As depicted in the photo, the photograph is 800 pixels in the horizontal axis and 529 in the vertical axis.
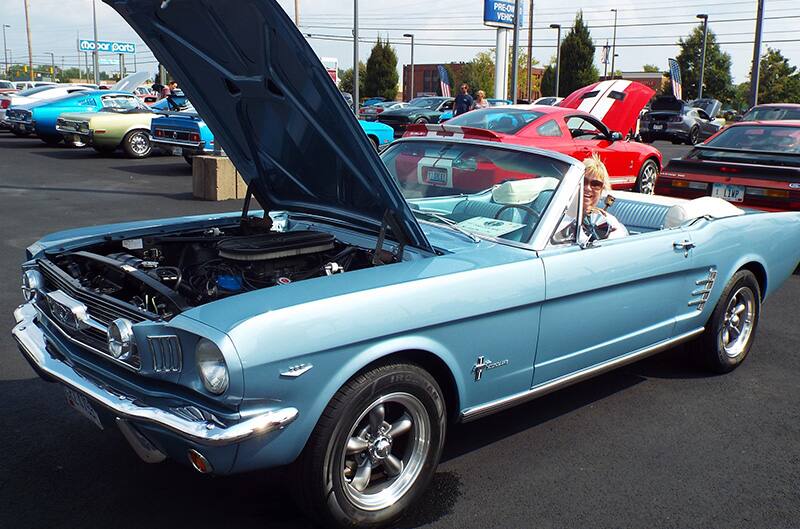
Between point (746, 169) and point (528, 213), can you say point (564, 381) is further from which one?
point (746, 169)

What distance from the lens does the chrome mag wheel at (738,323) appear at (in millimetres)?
4918

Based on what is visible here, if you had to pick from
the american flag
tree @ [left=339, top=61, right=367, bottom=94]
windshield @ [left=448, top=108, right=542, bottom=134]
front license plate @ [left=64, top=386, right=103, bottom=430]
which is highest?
tree @ [left=339, top=61, right=367, bottom=94]

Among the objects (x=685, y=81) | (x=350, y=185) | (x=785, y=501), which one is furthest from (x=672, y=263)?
(x=685, y=81)

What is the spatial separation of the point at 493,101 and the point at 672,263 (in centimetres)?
1651

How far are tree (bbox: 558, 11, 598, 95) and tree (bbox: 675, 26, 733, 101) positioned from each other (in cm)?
795

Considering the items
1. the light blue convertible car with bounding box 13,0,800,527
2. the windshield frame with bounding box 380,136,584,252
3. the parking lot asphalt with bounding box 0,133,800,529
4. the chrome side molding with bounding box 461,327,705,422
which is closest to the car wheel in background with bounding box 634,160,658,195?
the parking lot asphalt with bounding box 0,133,800,529

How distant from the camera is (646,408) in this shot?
438 centimetres

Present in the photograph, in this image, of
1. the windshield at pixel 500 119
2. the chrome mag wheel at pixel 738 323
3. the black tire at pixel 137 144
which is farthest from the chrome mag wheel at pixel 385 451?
the black tire at pixel 137 144

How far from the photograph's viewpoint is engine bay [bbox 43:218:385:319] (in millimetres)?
3322

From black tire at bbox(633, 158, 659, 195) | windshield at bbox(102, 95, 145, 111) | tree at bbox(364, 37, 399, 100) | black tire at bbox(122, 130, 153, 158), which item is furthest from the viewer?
tree at bbox(364, 37, 399, 100)

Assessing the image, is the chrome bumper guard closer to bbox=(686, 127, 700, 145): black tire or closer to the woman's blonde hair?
the woman's blonde hair

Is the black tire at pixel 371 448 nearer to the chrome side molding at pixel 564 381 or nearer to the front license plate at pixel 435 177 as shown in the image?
the chrome side molding at pixel 564 381

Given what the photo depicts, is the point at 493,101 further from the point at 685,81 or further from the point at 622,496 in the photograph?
the point at 685,81

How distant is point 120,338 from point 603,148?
9848mm
